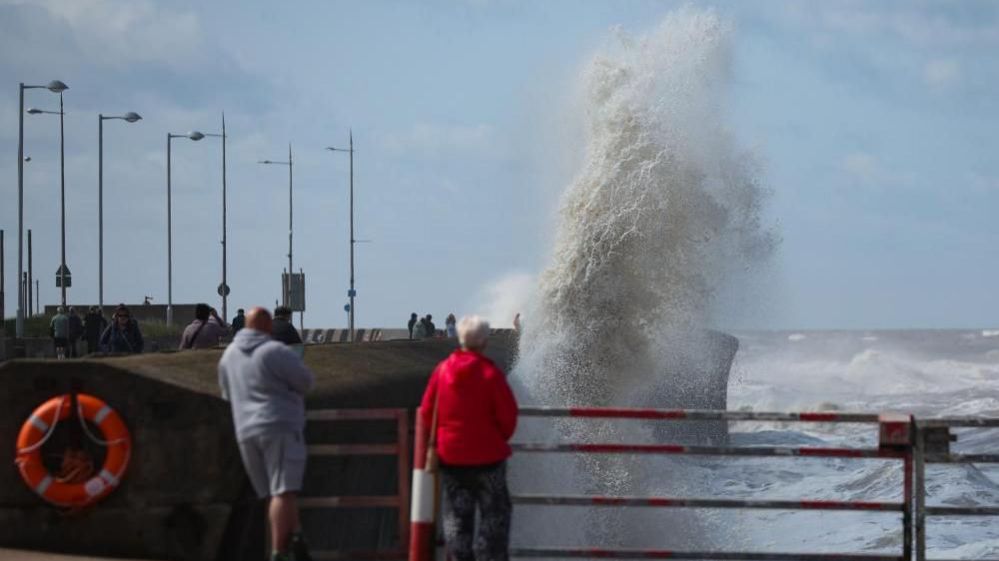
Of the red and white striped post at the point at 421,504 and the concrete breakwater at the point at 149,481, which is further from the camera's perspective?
the concrete breakwater at the point at 149,481

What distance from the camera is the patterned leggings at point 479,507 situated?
7.95 m

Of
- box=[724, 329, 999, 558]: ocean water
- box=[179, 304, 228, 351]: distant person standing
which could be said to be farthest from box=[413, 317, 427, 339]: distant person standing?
box=[179, 304, 228, 351]: distant person standing

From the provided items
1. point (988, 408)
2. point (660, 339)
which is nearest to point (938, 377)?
point (988, 408)

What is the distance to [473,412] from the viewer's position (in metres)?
7.86

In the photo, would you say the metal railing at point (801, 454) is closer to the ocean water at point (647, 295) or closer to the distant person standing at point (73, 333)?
the ocean water at point (647, 295)

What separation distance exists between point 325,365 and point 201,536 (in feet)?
12.3

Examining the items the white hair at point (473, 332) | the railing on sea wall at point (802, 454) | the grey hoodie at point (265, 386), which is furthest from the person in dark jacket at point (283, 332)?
the white hair at point (473, 332)

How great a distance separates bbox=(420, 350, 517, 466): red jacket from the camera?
7852 mm

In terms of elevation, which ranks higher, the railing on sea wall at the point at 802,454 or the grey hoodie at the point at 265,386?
the grey hoodie at the point at 265,386

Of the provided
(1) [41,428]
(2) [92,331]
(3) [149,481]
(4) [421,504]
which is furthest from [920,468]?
(2) [92,331]

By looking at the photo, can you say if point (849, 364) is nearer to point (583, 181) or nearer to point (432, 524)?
point (583, 181)

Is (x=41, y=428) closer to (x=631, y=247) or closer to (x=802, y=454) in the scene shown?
(x=802, y=454)

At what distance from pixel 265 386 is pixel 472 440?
113 centimetres

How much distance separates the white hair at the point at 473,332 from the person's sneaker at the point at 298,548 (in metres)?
1.34
